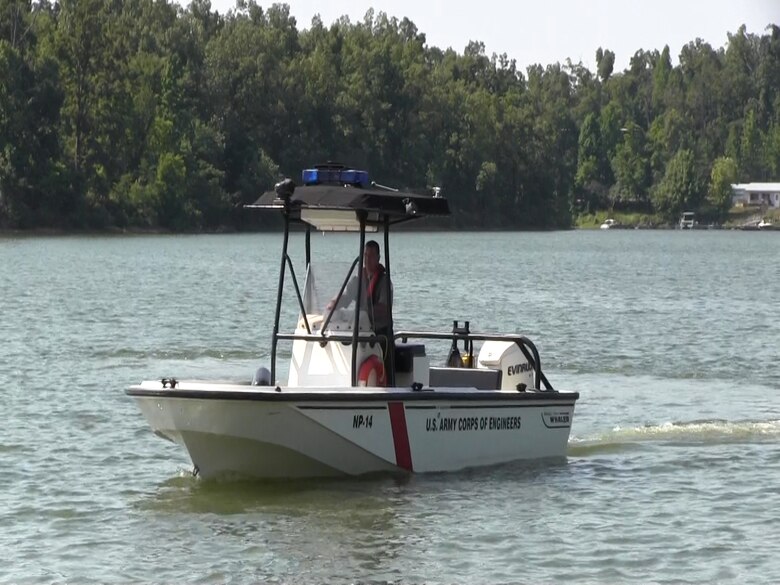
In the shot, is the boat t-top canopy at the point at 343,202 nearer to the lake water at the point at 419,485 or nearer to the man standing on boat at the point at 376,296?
the man standing on boat at the point at 376,296

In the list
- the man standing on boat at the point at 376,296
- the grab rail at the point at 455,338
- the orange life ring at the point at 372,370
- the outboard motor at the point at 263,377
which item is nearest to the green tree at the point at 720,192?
Result: the grab rail at the point at 455,338

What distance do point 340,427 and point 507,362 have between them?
2.67 meters

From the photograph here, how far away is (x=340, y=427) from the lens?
15.2 metres

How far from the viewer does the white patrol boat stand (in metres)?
15.0

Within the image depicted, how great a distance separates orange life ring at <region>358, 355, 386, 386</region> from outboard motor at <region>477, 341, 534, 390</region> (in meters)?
1.66

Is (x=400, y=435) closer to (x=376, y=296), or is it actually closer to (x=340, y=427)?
(x=340, y=427)

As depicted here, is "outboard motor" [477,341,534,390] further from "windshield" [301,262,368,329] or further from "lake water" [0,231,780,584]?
"windshield" [301,262,368,329]

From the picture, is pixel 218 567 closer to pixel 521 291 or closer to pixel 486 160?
pixel 521 291

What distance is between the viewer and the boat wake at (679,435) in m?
19.1

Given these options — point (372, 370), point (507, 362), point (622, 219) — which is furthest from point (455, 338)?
point (622, 219)

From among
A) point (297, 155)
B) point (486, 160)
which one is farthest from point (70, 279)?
point (486, 160)

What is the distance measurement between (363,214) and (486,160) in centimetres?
12809

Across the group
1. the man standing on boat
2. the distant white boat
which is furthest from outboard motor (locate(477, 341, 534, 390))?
the distant white boat

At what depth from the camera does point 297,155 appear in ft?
413
